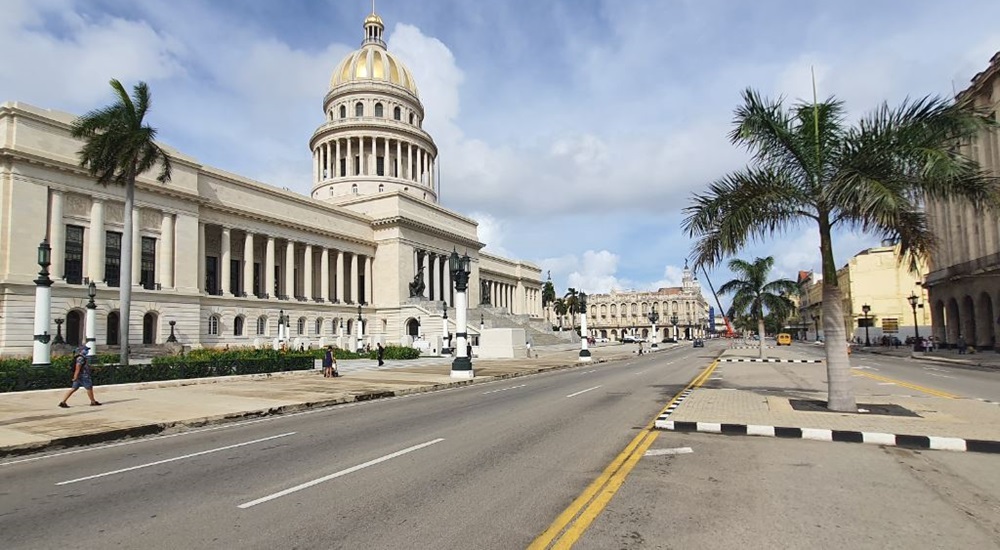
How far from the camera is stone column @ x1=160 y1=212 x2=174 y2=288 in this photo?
4659cm

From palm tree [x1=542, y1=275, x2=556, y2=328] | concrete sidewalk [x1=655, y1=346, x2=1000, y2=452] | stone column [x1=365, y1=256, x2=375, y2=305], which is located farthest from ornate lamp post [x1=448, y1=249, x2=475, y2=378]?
palm tree [x1=542, y1=275, x2=556, y2=328]

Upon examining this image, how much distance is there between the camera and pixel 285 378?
1015 inches

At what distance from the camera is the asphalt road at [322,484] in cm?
515

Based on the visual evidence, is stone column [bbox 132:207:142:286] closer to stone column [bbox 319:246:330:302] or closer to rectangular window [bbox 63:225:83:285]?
rectangular window [bbox 63:225:83:285]

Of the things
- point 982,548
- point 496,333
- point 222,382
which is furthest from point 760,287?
point 982,548

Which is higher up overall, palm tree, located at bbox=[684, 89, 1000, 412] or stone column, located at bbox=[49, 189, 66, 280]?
stone column, located at bbox=[49, 189, 66, 280]

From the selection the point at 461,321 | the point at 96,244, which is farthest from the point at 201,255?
the point at 461,321

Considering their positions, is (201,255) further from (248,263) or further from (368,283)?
(368,283)

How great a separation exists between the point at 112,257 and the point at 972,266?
203 ft

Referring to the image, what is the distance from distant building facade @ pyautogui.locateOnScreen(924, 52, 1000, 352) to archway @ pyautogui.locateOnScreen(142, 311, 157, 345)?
176 ft

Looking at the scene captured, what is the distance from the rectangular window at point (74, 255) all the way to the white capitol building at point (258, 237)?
0.31 ft

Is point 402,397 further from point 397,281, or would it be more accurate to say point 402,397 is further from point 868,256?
point 868,256

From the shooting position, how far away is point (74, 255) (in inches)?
1630

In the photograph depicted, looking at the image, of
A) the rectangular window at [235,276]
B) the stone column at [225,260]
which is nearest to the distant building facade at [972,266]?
the stone column at [225,260]
